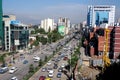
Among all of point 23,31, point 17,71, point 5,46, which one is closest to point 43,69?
point 17,71

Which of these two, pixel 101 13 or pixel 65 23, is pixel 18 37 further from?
pixel 65 23

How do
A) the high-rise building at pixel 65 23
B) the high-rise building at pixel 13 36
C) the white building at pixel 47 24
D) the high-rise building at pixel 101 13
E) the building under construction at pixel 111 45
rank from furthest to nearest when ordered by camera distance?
the high-rise building at pixel 65 23 → the white building at pixel 47 24 → the high-rise building at pixel 101 13 → the high-rise building at pixel 13 36 → the building under construction at pixel 111 45

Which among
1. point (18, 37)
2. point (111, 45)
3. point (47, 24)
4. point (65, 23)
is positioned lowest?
point (111, 45)

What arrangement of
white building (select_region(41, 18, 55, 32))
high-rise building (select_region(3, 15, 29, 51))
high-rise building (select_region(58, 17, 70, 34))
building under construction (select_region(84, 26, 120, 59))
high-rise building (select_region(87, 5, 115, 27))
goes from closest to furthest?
building under construction (select_region(84, 26, 120, 59))
high-rise building (select_region(3, 15, 29, 51))
high-rise building (select_region(87, 5, 115, 27))
white building (select_region(41, 18, 55, 32))
high-rise building (select_region(58, 17, 70, 34))

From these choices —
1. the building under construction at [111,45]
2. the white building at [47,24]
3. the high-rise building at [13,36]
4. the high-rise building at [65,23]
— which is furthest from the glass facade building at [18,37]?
the high-rise building at [65,23]

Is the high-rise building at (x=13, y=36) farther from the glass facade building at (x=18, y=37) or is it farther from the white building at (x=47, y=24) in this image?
the white building at (x=47, y=24)

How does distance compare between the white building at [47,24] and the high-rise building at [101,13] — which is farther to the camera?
the white building at [47,24]

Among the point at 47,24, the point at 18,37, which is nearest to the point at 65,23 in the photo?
the point at 47,24

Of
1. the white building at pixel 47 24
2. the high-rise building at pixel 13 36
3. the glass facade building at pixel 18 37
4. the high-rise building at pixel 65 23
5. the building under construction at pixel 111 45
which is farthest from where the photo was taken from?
the high-rise building at pixel 65 23

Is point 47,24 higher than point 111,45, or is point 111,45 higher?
point 47,24

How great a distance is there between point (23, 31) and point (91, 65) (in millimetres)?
15101

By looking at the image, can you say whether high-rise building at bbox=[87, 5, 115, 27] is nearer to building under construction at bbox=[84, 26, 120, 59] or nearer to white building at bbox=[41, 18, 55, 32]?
white building at bbox=[41, 18, 55, 32]

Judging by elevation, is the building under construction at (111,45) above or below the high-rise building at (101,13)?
below

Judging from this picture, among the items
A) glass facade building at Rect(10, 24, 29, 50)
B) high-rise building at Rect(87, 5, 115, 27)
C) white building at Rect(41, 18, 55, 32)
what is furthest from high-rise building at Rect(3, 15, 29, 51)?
white building at Rect(41, 18, 55, 32)
